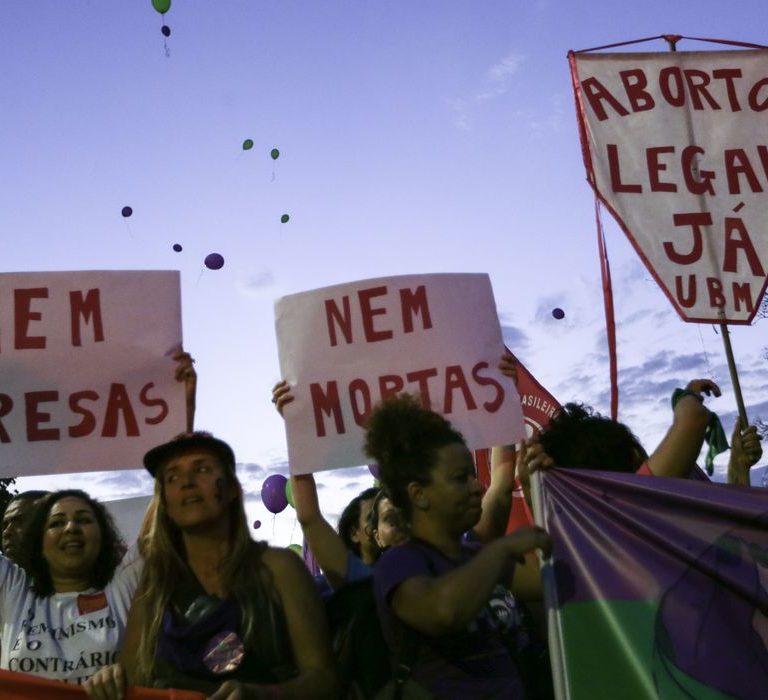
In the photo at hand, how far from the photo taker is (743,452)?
4.36m

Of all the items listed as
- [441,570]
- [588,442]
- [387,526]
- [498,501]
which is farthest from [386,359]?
[441,570]

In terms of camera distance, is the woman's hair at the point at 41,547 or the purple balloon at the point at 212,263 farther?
the purple balloon at the point at 212,263

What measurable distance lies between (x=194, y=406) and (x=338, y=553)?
3.52 ft

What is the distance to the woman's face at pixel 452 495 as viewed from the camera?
3016mm

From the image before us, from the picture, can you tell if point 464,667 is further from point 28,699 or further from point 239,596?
point 28,699

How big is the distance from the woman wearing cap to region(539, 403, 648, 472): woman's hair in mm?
940

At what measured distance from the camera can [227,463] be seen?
134 inches

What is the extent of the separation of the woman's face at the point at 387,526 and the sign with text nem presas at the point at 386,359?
0.69 feet

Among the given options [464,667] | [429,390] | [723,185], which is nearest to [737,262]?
[723,185]

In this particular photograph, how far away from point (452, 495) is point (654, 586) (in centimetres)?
61

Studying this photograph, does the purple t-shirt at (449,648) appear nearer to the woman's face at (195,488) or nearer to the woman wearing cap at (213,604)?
the woman wearing cap at (213,604)

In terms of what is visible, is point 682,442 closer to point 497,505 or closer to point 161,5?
point 497,505

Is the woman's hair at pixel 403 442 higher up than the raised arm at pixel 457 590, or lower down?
higher up

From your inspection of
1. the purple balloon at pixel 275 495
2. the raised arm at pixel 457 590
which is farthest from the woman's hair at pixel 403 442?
the purple balloon at pixel 275 495
